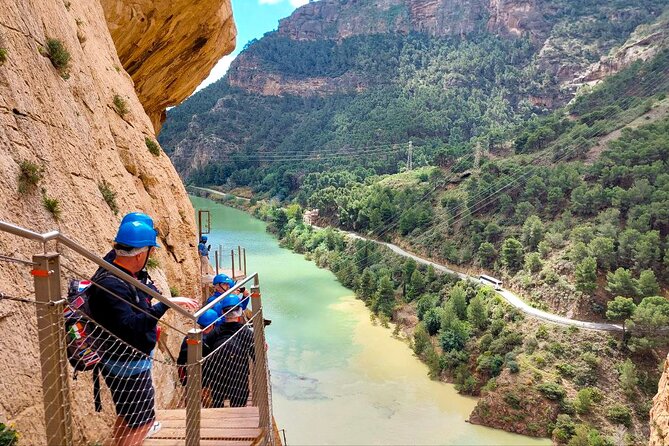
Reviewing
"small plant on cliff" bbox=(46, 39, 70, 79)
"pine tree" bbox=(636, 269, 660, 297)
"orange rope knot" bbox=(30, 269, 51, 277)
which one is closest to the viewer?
"orange rope knot" bbox=(30, 269, 51, 277)

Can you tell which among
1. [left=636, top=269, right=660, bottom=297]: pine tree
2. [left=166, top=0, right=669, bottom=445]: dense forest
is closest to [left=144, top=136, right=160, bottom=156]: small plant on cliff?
[left=166, top=0, right=669, bottom=445]: dense forest

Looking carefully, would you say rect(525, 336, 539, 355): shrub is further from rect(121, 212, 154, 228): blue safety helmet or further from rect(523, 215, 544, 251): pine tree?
rect(121, 212, 154, 228): blue safety helmet

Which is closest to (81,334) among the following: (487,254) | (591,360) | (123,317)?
(123,317)

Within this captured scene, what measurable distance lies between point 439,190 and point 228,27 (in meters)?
33.2

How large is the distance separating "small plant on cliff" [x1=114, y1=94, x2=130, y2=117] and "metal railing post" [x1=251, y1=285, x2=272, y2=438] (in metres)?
4.52

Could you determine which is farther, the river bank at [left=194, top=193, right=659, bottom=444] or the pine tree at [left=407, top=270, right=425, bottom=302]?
the pine tree at [left=407, top=270, right=425, bottom=302]

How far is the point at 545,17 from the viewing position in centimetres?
9344

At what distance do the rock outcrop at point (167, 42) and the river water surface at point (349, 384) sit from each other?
1333 cm

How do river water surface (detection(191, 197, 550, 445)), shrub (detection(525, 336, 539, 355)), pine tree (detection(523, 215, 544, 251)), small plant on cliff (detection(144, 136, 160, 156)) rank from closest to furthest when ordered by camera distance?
1. small plant on cliff (detection(144, 136, 160, 156))
2. river water surface (detection(191, 197, 550, 445))
3. shrub (detection(525, 336, 539, 355))
4. pine tree (detection(523, 215, 544, 251))

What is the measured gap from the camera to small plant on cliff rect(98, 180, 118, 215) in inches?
224

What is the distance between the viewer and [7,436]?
110 inches

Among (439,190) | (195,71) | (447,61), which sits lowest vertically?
(439,190)

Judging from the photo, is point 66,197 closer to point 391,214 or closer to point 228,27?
point 228,27

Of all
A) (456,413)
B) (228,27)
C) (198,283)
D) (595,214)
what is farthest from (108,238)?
(595,214)
